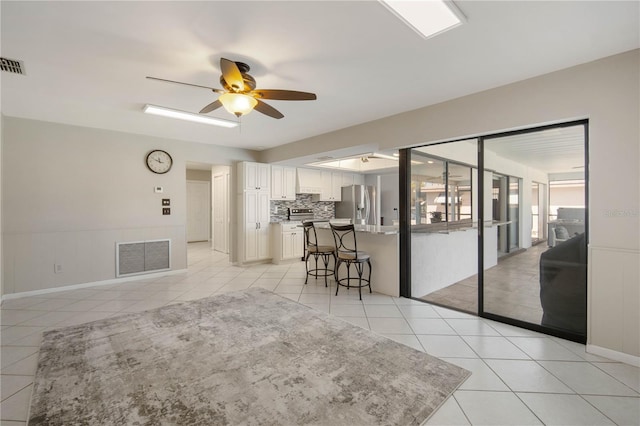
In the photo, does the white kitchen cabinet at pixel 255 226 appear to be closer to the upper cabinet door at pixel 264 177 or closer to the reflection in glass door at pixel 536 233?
the upper cabinet door at pixel 264 177

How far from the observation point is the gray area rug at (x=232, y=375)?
1.69 meters

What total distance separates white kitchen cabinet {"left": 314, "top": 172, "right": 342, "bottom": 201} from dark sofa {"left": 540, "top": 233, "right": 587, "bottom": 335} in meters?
5.12

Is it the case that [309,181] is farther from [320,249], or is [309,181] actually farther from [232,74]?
[232,74]

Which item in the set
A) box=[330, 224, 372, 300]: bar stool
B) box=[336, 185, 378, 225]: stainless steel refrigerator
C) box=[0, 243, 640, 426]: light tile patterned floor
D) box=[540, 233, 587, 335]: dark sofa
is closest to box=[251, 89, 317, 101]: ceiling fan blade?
box=[330, 224, 372, 300]: bar stool

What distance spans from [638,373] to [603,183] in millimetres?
1478

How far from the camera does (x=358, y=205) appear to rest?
7723 millimetres

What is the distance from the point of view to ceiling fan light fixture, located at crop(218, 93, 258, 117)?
7.95ft

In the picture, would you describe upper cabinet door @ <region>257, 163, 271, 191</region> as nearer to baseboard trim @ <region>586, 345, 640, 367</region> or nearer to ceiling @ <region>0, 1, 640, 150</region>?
ceiling @ <region>0, 1, 640, 150</region>

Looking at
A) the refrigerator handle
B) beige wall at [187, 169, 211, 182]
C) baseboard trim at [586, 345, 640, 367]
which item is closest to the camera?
baseboard trim at [586, 345, 640, 367]

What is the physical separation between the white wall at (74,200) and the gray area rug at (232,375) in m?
1.98

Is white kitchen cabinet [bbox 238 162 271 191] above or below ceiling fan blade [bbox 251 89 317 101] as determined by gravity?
below

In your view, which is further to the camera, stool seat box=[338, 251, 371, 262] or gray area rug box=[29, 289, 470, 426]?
stool seat box=[338, 251, 371, 262]

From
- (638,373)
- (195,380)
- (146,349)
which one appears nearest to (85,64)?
(146,349)

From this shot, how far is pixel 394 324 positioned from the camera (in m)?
3.02
